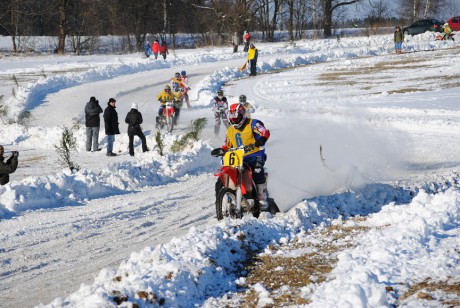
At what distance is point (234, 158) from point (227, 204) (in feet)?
2.49

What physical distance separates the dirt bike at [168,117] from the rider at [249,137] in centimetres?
1206

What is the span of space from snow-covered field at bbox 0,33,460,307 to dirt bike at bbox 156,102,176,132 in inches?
34.8

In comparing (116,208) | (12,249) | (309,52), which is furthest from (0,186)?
(309,52)

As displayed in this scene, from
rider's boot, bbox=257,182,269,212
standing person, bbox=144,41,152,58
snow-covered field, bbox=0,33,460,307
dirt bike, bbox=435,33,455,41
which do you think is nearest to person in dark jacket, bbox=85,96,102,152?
snow-covered field, bbox=0,33,460,307

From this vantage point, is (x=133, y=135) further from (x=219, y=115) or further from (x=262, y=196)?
(x=262, y=196)

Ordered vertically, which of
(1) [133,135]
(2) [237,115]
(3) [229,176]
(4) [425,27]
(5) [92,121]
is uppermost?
(4) [425,27]

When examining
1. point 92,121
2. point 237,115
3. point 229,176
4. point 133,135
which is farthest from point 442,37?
point 229,176

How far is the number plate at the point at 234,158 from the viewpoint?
10242 millimetres

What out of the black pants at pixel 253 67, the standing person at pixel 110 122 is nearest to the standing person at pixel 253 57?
the black pants at pixel 253 67

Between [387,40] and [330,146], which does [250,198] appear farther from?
[387,40]

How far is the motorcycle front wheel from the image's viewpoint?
1030cm

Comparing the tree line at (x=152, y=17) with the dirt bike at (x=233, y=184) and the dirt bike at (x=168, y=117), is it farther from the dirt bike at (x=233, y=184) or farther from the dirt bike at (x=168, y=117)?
the dirt bike at (x=233, y=184)

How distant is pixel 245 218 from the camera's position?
961 cm

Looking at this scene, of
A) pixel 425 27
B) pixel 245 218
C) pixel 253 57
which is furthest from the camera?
pixel 425 27
